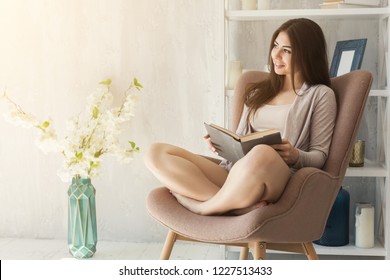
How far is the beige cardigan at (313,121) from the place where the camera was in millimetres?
2639

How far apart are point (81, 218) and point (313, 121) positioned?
1.21m

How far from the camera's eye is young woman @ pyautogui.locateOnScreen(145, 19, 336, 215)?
229cm

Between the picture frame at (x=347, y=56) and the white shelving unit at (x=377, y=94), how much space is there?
4.5 inches

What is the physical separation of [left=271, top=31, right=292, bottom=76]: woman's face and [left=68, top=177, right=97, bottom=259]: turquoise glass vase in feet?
3.48

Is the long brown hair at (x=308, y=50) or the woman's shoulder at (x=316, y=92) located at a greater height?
the long brown hair at (x=308, y=50)

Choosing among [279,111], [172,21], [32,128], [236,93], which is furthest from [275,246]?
[32,128]

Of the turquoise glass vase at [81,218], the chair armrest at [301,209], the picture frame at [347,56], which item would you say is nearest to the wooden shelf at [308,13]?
the picture frame at [347,56]

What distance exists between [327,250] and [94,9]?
1.64 m

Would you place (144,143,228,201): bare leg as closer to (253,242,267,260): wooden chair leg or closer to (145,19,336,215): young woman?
(145,19,336,215): young woman

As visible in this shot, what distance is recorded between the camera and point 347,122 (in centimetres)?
260

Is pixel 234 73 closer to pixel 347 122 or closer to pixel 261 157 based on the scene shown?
pixel 347 122

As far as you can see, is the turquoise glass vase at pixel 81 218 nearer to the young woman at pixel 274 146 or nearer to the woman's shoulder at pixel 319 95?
the young woman at pixel 274 146

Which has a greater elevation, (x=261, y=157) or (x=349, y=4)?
(x=349, y=4)

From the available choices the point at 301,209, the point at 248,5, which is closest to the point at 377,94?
the point at 248,5
